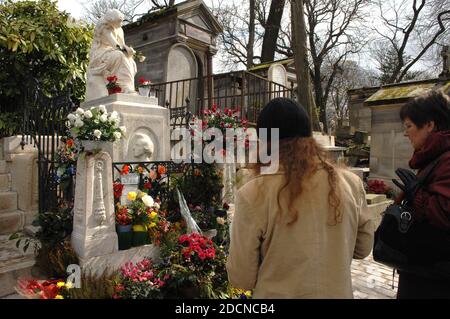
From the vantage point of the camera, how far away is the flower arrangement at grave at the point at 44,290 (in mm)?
2572

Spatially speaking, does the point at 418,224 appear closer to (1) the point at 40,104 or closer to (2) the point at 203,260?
(2) the point at 203,260

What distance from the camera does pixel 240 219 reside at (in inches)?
55.8

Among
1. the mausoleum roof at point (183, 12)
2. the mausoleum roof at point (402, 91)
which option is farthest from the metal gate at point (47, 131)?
the mausoleum roof at point (402, 91)

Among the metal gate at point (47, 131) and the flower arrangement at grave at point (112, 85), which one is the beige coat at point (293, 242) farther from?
the flower arrangement at grave at point (112, 85)

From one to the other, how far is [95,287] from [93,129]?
1559 mm

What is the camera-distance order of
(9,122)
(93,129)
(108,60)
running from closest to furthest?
(93,129), (108,60), (9,122)

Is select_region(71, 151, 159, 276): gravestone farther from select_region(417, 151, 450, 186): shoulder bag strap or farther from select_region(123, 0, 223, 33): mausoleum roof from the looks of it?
select_region(123, 0, 223, 33): mausoleum roof

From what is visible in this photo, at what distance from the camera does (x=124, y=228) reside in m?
3.46

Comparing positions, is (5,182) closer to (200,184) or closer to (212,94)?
(200,184)

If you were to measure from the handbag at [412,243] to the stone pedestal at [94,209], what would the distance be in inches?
101

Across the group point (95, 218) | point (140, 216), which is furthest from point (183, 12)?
point (95, 218)

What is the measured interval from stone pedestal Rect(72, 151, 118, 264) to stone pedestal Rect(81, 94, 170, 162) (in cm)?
132
